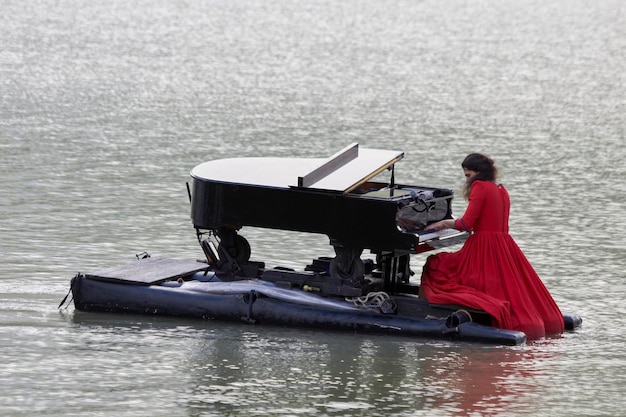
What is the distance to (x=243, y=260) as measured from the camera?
454 inches

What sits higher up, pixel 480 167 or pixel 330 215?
pixel 480 167

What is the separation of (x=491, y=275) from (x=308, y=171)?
65.1 inches

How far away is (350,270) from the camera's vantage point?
1102 cm

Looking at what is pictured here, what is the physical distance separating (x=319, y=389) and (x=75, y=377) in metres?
1.53

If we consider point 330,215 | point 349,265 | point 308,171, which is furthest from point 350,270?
point 308,171

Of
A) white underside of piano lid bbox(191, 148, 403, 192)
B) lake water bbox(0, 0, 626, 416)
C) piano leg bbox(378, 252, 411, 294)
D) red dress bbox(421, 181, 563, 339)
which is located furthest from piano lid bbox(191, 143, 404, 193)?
lake water bbox(0, 0, 626, 416)

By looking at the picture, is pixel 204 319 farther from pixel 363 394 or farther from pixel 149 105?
pixel 149 105

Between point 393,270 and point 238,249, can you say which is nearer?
point 393,270

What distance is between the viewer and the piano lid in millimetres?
10883

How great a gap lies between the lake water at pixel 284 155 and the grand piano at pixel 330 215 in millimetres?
591

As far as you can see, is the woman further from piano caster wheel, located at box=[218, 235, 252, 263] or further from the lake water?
piano caster wheel, located at box=[218, 235, 252, 263]

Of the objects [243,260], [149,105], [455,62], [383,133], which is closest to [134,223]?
[243,260]

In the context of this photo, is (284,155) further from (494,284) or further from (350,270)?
(494,284)

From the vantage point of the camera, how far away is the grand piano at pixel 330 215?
10.7 meters
